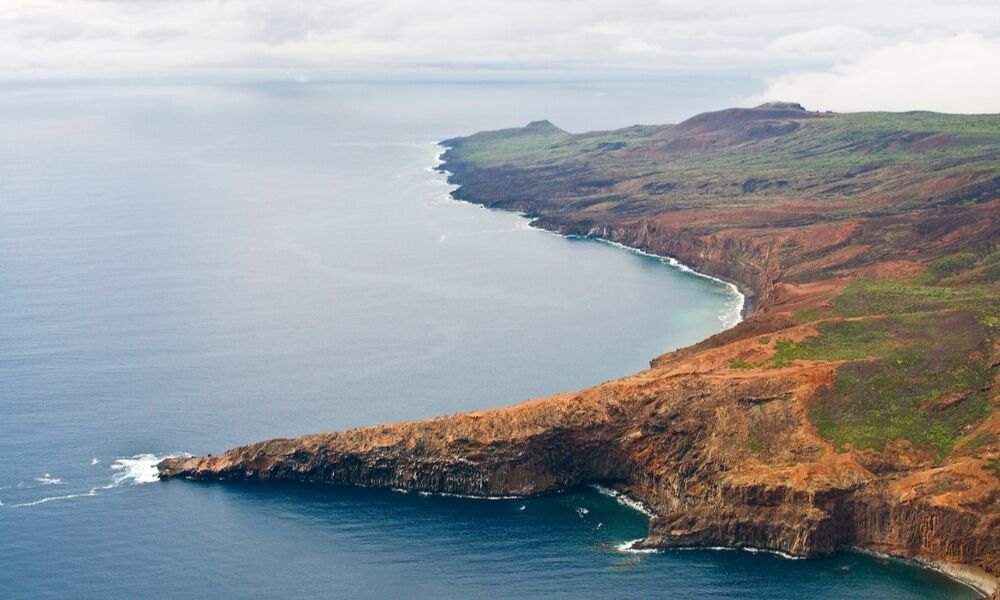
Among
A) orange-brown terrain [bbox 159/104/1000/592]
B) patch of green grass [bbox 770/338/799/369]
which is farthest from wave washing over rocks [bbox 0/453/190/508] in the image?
patch of green grass [bbox 770/338/799/369]

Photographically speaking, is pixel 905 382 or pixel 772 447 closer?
pixel 772 447

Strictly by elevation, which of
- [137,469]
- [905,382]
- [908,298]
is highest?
[908,298]

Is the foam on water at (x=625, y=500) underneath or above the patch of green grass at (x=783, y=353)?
underneath

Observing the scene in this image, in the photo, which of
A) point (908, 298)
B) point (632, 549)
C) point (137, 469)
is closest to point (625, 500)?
point (632, 549)

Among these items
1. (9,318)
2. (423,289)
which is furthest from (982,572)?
(9,318)

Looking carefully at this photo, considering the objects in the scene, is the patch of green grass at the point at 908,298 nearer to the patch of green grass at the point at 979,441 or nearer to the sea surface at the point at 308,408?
the sea surface at the point at 308,408

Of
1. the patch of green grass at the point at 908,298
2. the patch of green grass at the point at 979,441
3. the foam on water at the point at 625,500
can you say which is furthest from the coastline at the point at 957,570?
the patch of green grass at the point at 908,298

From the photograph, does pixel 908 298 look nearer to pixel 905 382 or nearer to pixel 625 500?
pixel 905 382

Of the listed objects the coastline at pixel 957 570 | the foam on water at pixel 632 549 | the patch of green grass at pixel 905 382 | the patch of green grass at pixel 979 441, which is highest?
the patch of green grass at pixel 905 382

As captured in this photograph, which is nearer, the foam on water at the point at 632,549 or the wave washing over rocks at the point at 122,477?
the foam on water at the point at 632,549

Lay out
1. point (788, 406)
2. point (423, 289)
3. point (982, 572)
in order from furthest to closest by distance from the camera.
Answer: point (423, 289), point (788, 406), point (982, 572)

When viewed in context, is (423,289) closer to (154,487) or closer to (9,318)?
(9,318)
